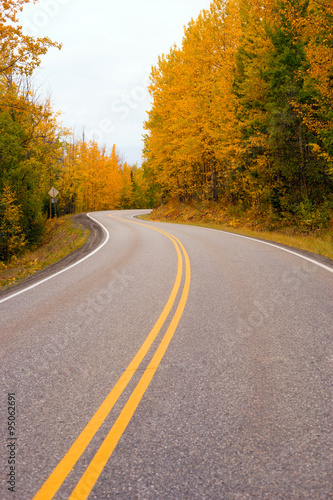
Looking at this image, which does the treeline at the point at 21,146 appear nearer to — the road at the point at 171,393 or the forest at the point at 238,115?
the forest at the point at 238,115

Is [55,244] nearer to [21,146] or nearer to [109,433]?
[21,146]

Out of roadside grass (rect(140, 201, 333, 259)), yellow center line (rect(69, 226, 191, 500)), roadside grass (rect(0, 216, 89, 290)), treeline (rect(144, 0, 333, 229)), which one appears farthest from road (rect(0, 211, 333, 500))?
treeline (rect(144, 0, 333, 229))

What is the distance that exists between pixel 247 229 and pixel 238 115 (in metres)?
6.78

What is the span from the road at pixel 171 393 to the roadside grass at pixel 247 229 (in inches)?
237

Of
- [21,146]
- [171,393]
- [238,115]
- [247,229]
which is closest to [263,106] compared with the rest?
[238,115]

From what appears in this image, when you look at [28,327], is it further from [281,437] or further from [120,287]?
[281,437]

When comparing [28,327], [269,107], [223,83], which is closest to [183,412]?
[28,327]

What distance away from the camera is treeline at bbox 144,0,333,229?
49.2 ft

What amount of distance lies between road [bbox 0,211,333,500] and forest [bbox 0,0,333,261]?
9.93 meters

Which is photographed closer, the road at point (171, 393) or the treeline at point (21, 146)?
the road at point (171, 393)

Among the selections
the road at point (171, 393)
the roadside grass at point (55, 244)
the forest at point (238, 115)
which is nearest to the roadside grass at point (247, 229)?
the forest at point (238, 115)

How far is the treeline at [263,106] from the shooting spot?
1498cm

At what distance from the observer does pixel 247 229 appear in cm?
2041

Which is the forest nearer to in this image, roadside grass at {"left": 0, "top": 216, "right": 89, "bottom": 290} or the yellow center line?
roadside grass at {"left": 0, "top": 216, "right": 89, "bottom": 290}
